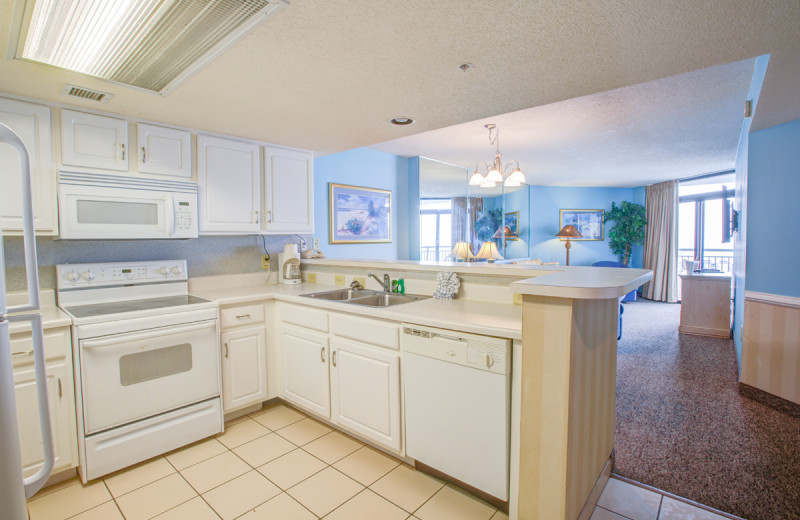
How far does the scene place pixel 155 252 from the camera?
2729 mm

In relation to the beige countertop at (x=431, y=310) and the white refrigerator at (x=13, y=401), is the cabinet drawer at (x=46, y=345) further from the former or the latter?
the white refrigerator at (x=13, y=401)

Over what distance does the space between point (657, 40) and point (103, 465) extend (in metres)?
3.33

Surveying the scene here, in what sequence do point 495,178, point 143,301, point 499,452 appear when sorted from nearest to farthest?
point 499,452 → point 143,301 → point 495,178

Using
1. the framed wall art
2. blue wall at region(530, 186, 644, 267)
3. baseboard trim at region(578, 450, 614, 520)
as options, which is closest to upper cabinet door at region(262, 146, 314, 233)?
baseboard trim at region(578, 450, 614, 520)

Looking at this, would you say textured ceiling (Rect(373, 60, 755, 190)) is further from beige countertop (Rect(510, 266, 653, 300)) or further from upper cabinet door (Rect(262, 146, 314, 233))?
beige countertop (Rect(510, 266, 653, 300))

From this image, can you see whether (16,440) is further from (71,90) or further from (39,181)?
(71,90)

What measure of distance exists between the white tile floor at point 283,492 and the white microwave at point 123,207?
1.36 meters

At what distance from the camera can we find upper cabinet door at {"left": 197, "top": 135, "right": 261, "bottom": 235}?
2.73 metres

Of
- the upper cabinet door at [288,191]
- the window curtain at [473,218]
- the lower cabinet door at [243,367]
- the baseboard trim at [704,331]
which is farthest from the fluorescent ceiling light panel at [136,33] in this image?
the baseboard trim at [704,331]

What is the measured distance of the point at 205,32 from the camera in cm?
153

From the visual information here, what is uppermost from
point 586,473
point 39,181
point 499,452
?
point 39,181

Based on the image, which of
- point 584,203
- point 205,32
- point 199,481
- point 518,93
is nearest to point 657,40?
point 518,93

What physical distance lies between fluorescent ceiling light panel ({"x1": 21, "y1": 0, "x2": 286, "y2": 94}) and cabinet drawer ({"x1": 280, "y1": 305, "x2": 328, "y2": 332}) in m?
1.47

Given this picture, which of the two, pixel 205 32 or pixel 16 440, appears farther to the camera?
pixel 205 32
